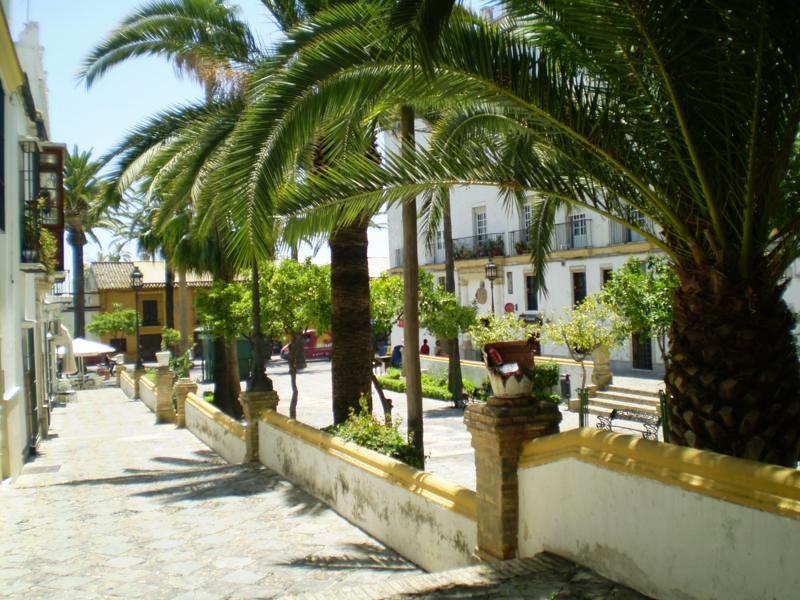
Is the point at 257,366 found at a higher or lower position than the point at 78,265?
lower

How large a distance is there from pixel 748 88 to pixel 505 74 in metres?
1.55

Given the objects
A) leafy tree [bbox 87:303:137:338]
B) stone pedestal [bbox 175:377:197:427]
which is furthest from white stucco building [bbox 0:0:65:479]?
leafy tree [bbox 87:303:137:338]

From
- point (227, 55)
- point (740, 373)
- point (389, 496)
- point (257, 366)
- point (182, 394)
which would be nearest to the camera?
point (740, 373)

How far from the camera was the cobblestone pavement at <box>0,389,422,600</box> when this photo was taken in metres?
6.91

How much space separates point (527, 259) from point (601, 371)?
10.6 m

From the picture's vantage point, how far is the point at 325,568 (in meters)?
7.24

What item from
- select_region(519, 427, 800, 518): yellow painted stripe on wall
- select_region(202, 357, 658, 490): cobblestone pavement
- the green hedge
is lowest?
select_region(202, 357, 658, 490): cobblestone pavement

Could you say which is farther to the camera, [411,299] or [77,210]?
[77,210]

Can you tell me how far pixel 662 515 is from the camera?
4418 mm

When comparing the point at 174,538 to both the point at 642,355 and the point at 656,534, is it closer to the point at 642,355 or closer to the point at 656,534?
the point at 656,534

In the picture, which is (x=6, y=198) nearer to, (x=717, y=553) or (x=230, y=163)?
(x=230, y=163)

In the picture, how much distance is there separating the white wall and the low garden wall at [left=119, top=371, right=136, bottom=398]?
27.4 m

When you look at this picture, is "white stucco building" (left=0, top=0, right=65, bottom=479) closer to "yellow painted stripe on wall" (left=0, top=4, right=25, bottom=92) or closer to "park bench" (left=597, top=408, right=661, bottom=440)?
"yellow painted stripe on wall" (left=0, top=4, right=25, bottom=92)

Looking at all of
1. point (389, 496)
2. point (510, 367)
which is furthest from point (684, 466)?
point (389, 496)
